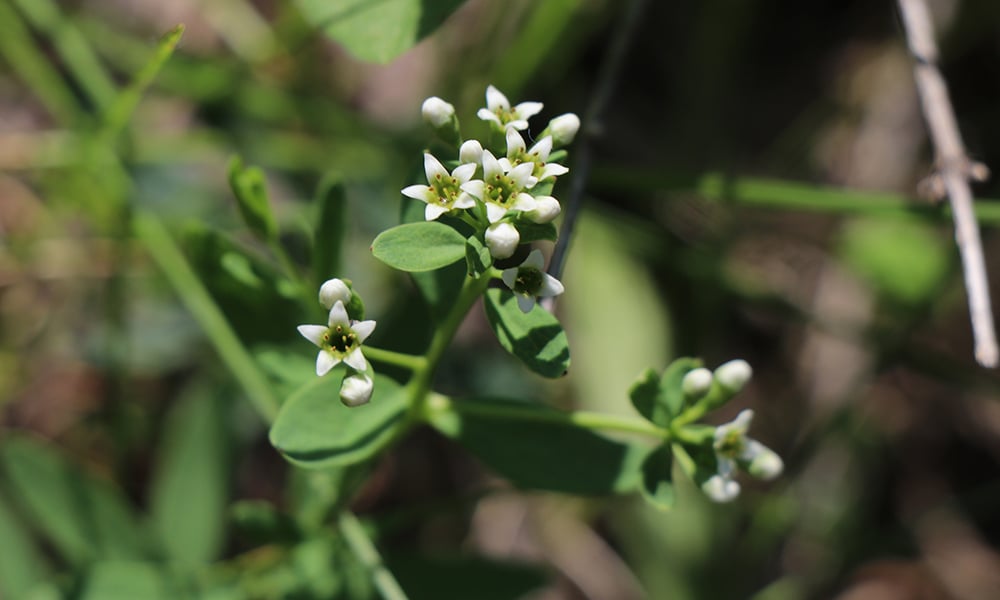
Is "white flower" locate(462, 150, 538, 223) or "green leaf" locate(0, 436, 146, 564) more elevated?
"white flower" locate(462, 150, 538, 223)

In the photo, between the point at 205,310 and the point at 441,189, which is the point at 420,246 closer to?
the point at 441,189

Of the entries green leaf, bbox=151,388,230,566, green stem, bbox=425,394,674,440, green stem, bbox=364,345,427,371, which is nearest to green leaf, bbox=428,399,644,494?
green stem, bbox=425,394,674,440

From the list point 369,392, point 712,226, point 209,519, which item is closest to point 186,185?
point 209,519

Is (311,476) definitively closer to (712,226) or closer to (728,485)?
(728,485)

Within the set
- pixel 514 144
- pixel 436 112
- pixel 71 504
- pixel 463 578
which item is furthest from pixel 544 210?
pixel 71 504

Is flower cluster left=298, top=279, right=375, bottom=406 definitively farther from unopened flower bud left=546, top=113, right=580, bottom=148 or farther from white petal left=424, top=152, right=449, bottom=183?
unopened flower bud left=546, top=113, right=580, bottom=148

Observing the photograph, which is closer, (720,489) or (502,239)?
(502,239)

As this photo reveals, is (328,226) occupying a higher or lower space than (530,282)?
lower

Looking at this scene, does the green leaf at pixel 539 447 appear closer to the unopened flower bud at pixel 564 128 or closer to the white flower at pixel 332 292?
the white flower at pixel 332 292

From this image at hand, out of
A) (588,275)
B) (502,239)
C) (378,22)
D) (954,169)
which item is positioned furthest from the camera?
(588,275)
